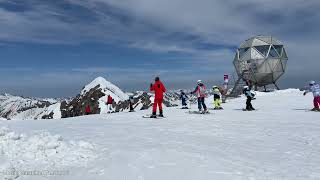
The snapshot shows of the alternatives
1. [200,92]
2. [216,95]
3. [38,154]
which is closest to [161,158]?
[38,154]

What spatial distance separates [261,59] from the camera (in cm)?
4512

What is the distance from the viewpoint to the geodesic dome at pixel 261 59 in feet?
149

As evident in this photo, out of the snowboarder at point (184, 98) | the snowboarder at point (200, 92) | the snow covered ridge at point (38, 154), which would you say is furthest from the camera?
the snowboarder at point (184, 98)

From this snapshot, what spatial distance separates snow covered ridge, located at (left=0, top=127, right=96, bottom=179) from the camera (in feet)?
21.0

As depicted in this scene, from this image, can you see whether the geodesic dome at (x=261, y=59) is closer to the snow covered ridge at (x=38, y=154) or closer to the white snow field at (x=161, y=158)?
the white snow field at (x=161, y=158)

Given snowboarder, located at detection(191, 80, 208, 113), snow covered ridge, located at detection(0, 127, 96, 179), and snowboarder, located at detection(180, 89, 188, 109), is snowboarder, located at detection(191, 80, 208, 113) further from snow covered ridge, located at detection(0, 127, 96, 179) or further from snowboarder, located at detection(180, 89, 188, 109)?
snow covered ridge, located at detection(0, 127, 96, 179)

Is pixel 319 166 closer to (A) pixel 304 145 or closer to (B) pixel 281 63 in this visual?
(A) pixel 304 145

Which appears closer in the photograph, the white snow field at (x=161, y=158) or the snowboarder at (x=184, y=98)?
the white snow field at (x=161, y=158)

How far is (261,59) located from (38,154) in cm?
4083

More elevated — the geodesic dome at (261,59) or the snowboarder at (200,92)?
the geodesic dome at (261,59)

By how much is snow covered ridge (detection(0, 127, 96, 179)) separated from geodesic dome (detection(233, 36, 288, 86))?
130 ft

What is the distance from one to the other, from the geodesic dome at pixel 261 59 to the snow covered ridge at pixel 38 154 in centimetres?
3952

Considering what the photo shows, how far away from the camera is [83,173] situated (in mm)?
6270

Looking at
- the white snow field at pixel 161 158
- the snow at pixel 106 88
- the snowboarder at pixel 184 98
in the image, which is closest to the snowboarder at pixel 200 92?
the snowboarder at pixel 184 98
